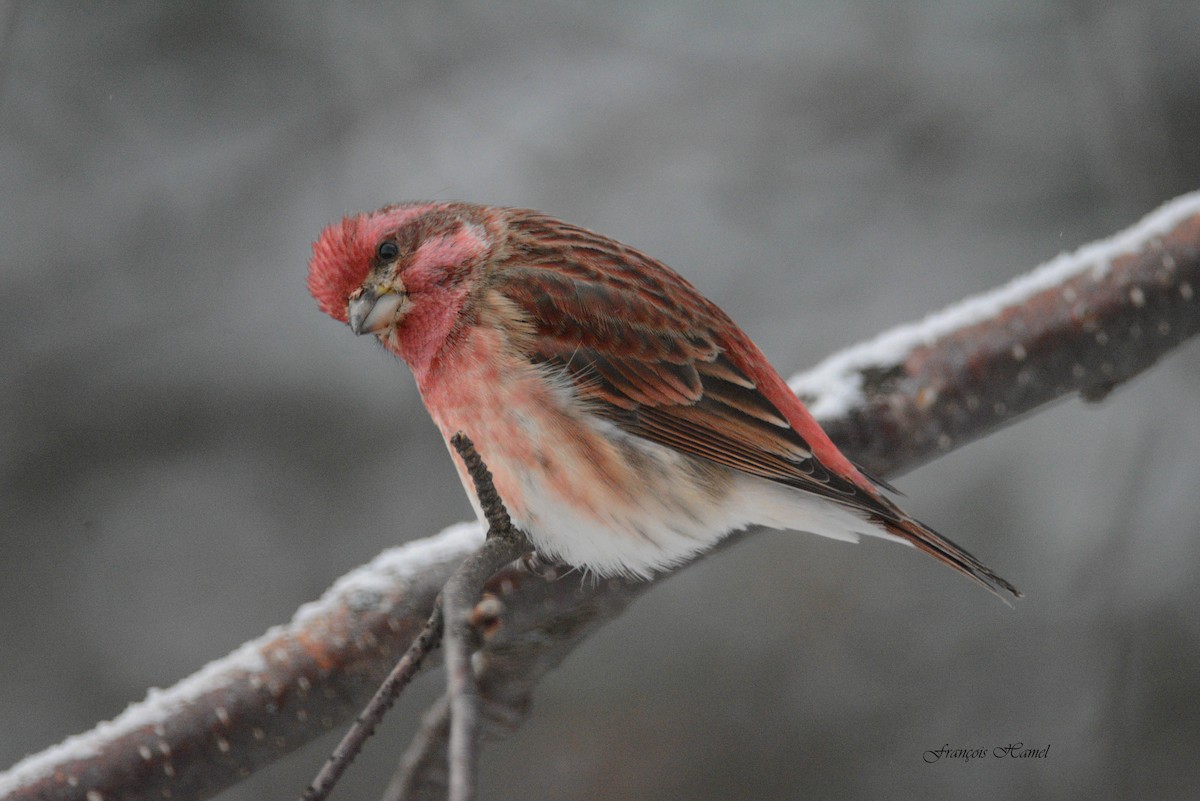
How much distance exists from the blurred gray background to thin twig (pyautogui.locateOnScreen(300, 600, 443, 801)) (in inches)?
133

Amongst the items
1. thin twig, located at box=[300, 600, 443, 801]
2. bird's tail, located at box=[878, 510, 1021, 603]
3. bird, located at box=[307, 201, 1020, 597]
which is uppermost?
bird, located at box=[307, 201, 1020, 597]

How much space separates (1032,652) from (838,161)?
2540 millimetres

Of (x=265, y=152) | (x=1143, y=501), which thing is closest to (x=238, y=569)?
(x=265, y=152)

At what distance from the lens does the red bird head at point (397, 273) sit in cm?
260

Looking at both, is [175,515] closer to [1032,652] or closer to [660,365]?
[660,365]

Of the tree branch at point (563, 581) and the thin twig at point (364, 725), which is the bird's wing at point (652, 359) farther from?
the thin twig at point (364, 725)

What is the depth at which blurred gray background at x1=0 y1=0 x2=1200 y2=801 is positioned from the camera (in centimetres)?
480

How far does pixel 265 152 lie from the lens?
5281mm

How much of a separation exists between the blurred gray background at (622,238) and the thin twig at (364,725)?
3.37m
